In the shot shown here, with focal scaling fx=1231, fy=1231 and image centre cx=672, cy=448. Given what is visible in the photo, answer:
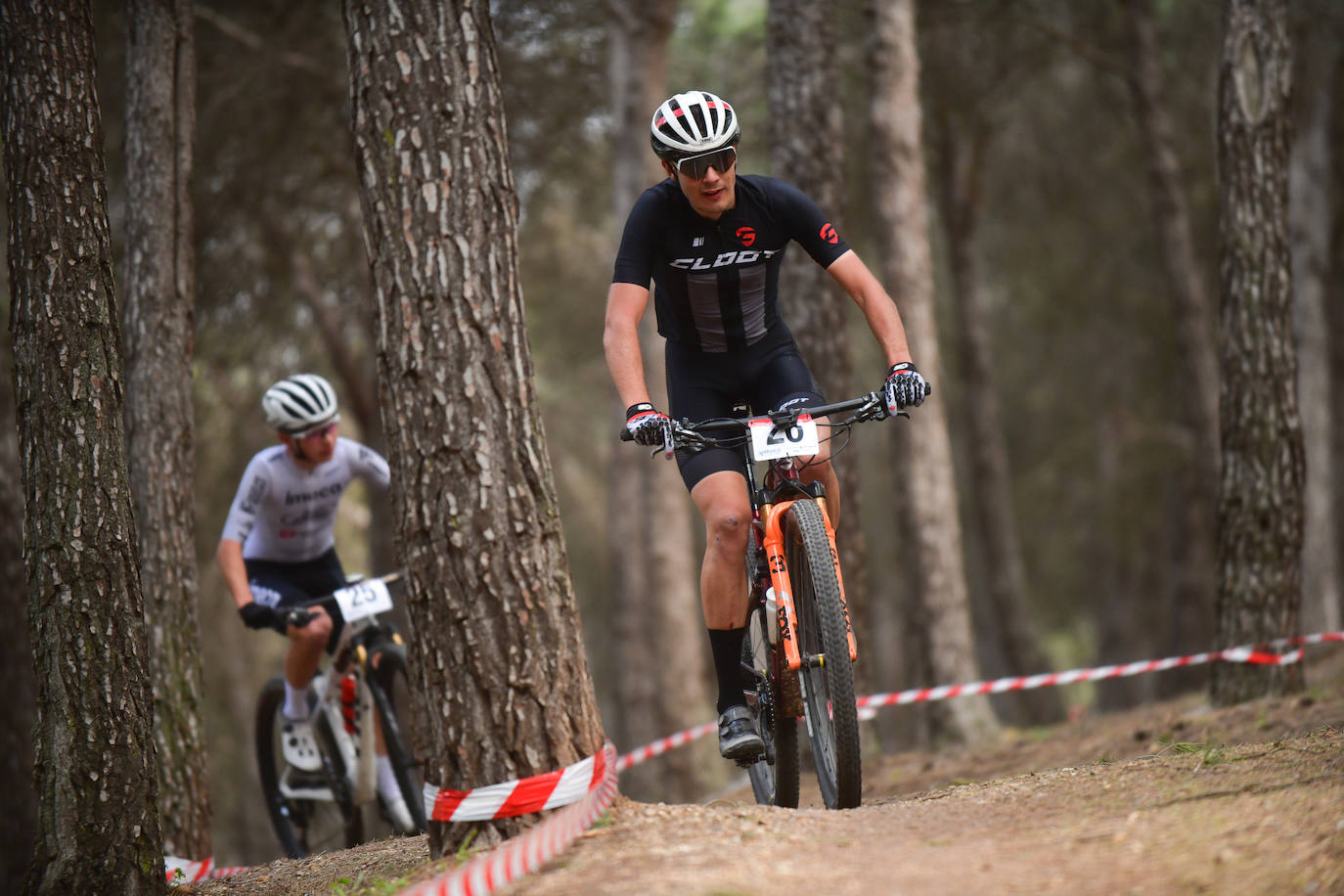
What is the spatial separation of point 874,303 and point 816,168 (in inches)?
135

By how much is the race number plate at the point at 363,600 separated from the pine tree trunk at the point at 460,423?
2.35 m

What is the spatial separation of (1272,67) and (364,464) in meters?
5.88

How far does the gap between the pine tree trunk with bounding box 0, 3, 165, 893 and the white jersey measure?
1.76m

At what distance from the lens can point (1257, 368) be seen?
7332 mm

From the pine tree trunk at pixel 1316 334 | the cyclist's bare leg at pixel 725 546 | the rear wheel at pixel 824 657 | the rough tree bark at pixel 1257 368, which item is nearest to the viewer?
the rear wheel at pixel 824 657

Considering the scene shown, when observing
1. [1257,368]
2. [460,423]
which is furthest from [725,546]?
[1257,368]

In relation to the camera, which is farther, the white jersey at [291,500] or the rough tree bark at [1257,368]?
the rough tree bark at [1257,368]

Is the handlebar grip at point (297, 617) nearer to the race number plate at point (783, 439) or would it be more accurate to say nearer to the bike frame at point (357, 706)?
the bike frame at point (357, 706)

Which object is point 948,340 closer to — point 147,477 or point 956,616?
point 956,616

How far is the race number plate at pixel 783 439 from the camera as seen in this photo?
445cm

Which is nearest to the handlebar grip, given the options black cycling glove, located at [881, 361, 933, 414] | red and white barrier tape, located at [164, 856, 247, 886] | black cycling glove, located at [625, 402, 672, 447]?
red and white barrier tape, located at [164, 856, 247, 886]

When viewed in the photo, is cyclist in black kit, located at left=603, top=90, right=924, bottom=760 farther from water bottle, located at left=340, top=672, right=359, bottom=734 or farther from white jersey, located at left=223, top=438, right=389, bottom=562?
water bottle, located at left=340, top=672, right=359, bottom=734

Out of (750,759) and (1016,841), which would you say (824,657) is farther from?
(1016,841)

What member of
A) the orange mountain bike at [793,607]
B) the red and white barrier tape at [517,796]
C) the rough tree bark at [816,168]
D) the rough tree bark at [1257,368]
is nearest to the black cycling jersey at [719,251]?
the orange mountain bike at [793,607]
